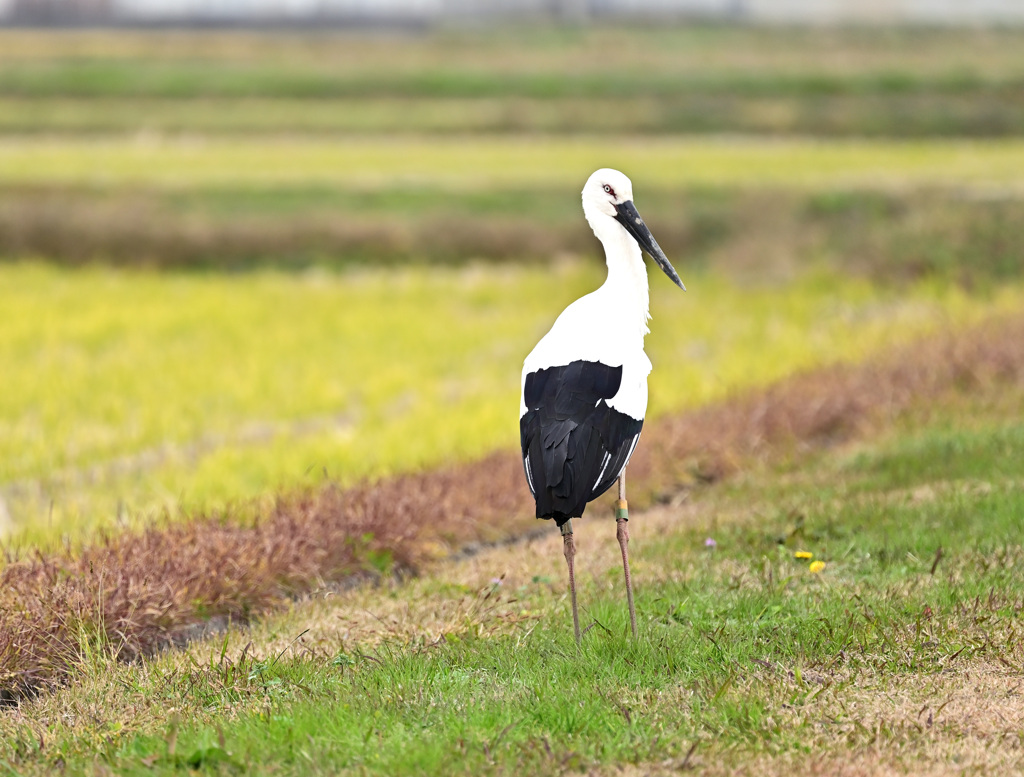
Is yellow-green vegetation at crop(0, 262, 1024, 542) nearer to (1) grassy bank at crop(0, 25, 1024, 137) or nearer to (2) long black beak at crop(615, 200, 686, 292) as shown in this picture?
(2) long black beak at crop(615, 200, 686, 292)

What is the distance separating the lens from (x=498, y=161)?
90.4ft

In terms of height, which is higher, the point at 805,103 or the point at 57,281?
the point at 805,103

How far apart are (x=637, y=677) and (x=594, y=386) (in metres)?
1.23

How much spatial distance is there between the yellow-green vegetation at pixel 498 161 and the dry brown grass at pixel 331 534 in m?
12.2

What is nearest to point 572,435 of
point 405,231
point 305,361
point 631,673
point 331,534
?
point 631,673

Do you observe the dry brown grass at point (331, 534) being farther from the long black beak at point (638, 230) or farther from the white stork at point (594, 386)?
the long black beak at point (638, 230)

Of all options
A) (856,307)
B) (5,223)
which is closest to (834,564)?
(856,307)

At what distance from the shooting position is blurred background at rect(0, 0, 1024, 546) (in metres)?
11.9

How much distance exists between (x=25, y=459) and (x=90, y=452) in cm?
60

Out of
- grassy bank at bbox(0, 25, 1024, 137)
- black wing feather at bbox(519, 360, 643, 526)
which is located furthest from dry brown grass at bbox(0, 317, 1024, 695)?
grassy bank at bbox(0, 25, 1024, 137)

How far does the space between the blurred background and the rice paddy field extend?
91mm

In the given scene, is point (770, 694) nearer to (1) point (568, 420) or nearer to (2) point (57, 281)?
(1) point (568, 420)

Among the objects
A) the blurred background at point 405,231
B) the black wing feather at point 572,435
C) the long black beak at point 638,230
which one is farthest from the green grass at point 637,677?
the blurred background at point 405,231

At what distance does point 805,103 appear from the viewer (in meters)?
35.3
